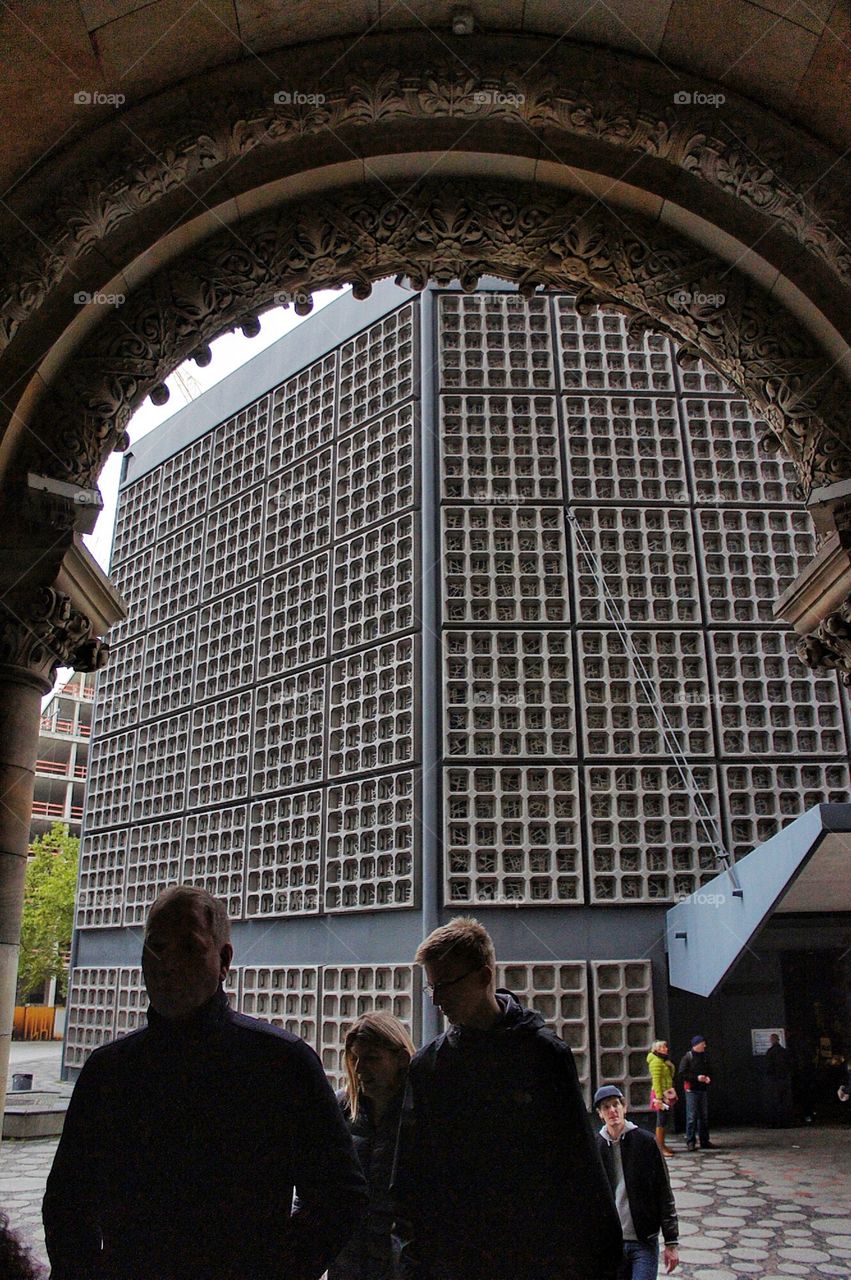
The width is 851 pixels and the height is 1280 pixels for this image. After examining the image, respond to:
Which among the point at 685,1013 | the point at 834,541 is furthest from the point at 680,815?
the point at 834,541

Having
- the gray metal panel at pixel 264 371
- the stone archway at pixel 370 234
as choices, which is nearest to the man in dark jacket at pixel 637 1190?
the stone archway at pixel 370 234

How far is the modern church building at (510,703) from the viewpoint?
10961 millimetres

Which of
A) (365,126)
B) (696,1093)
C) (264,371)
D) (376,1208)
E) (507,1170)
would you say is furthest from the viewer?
(264,371)

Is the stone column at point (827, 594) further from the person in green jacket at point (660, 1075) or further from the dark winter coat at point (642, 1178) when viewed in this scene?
the person in green jacket at point (660, 1075)

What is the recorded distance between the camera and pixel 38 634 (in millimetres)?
4309

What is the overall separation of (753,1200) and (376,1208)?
628cm

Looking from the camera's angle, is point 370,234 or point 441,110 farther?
point 370,234

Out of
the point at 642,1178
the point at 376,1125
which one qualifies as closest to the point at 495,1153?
the point at 376,1125

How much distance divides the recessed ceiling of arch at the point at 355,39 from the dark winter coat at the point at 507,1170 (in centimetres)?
387

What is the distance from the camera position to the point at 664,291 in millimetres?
4902

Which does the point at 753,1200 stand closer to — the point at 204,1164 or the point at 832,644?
the point at 832,644

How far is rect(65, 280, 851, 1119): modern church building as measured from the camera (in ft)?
36.0

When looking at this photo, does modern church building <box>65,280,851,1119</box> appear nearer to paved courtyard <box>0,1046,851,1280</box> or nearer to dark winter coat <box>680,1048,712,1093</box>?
dark winter coat <box>680,1048,712,1093</box>

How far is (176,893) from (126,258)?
146 inches
